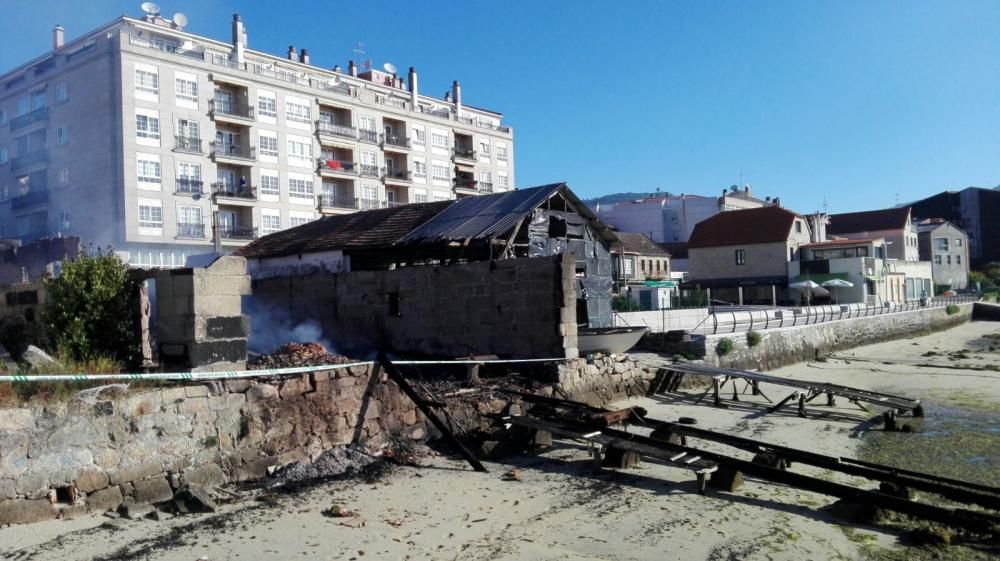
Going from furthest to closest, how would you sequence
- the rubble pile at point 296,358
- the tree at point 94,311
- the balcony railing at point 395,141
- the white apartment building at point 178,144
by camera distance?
the balcony railing at point 395,141
the white apartment building at point 178,144
the rubble pile at point 296,358
the tree at point 94,311

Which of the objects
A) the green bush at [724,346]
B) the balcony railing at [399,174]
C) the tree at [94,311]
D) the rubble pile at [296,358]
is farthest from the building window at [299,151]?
the tree at [94,311]

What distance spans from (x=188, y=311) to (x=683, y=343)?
14.3 metres

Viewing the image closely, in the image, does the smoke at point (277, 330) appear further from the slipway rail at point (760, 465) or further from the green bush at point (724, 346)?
the green bush at point (724, 346)

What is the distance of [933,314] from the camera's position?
46219 millimetres

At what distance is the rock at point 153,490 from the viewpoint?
24.6 ft

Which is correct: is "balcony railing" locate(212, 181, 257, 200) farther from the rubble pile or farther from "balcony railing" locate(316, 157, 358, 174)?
the rubble pile

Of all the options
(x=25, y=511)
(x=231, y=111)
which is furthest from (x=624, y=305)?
(x=25, y=511)

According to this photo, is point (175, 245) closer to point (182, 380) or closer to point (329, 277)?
point (329, 277)

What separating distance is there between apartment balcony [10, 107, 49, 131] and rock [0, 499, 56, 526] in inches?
1588

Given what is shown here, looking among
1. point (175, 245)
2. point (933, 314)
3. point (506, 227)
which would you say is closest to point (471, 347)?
point (506, 227)

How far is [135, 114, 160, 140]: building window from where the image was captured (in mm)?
38188

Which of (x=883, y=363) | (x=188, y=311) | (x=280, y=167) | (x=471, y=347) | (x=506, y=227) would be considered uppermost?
(x=280, y=167)

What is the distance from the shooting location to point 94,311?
9477 mm

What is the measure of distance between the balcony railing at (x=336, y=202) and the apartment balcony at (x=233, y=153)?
17.4 feet
